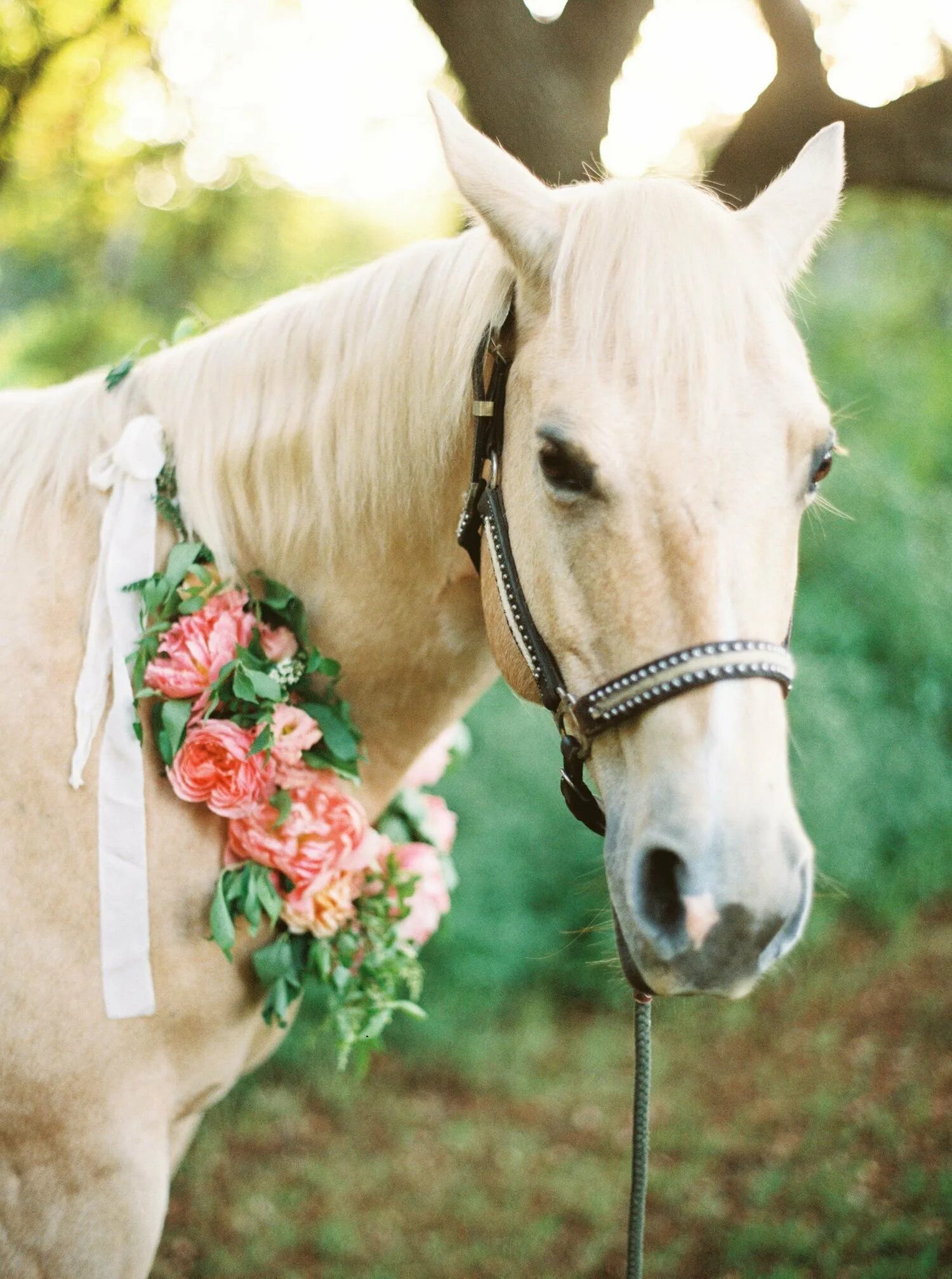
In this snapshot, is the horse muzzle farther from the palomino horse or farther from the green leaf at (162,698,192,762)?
the green leaf at (162,698,192,762)

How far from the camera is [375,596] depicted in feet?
6.59

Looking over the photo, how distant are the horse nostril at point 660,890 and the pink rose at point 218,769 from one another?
0.87 meters

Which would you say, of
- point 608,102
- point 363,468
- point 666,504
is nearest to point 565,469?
point 666,504

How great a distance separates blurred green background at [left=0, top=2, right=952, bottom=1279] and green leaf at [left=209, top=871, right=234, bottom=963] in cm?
89

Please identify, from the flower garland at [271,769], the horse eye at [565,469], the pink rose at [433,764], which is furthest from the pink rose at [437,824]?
the horse eye at [565,469]

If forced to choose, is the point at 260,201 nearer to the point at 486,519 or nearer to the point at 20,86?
the point at 20,86

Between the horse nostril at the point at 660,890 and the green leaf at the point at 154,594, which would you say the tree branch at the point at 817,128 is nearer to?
the green leaf at the point at 154,594

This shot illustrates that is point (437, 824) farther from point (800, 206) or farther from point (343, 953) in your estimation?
point (800, 206)

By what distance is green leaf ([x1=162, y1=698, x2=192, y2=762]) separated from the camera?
1.86 metres

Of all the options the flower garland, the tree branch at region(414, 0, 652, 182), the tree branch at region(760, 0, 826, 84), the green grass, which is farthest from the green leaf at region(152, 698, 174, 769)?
the tree branch at region(760, 0, 826, 84)

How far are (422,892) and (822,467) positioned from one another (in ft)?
4.73

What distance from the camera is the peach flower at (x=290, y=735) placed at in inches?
76.0

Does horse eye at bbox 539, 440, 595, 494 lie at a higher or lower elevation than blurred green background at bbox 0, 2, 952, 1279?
higher

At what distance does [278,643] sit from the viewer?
202 centimetres
